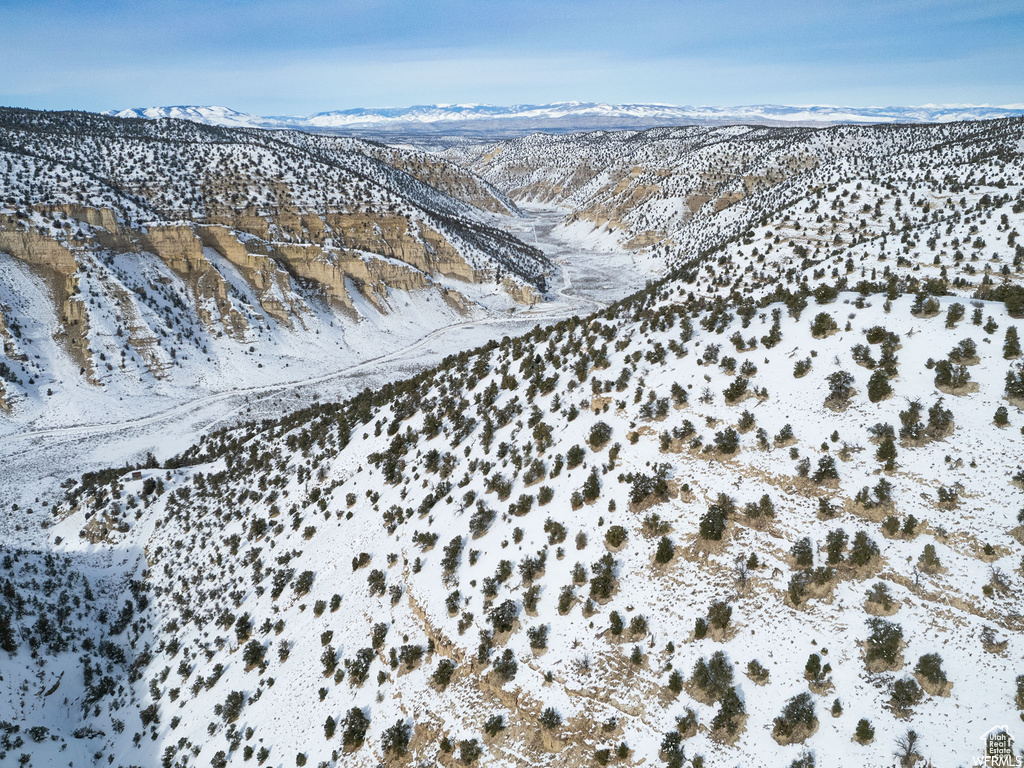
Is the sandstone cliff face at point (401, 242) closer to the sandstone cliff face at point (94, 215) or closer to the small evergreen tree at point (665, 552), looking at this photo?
the sandstone cliff face at point (94, 215)

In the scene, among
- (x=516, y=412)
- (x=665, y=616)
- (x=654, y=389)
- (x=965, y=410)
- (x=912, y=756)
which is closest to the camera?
(x=912, y=756)

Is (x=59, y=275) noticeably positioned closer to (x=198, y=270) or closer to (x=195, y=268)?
(x=195, y=268)

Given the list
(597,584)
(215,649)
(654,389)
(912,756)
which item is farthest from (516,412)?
(912,756)

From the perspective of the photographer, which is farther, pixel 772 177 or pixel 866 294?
pixel 772 177

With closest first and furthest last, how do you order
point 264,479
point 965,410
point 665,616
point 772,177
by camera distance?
point 665,616
point 965,410
point 264,479
point 772,177

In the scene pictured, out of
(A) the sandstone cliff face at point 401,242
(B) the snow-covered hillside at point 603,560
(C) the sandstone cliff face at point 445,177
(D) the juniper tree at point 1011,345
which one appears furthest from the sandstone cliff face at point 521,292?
(C) the sandstone cliff face at point 445,177

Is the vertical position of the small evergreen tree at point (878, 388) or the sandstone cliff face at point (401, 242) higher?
the sandstone cliff face at point (401, 242)

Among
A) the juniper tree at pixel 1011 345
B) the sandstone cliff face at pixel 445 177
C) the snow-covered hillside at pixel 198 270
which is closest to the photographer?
the juniper tree at pixel 1011 345

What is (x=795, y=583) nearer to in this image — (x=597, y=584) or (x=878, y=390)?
(x=597, y=584)
